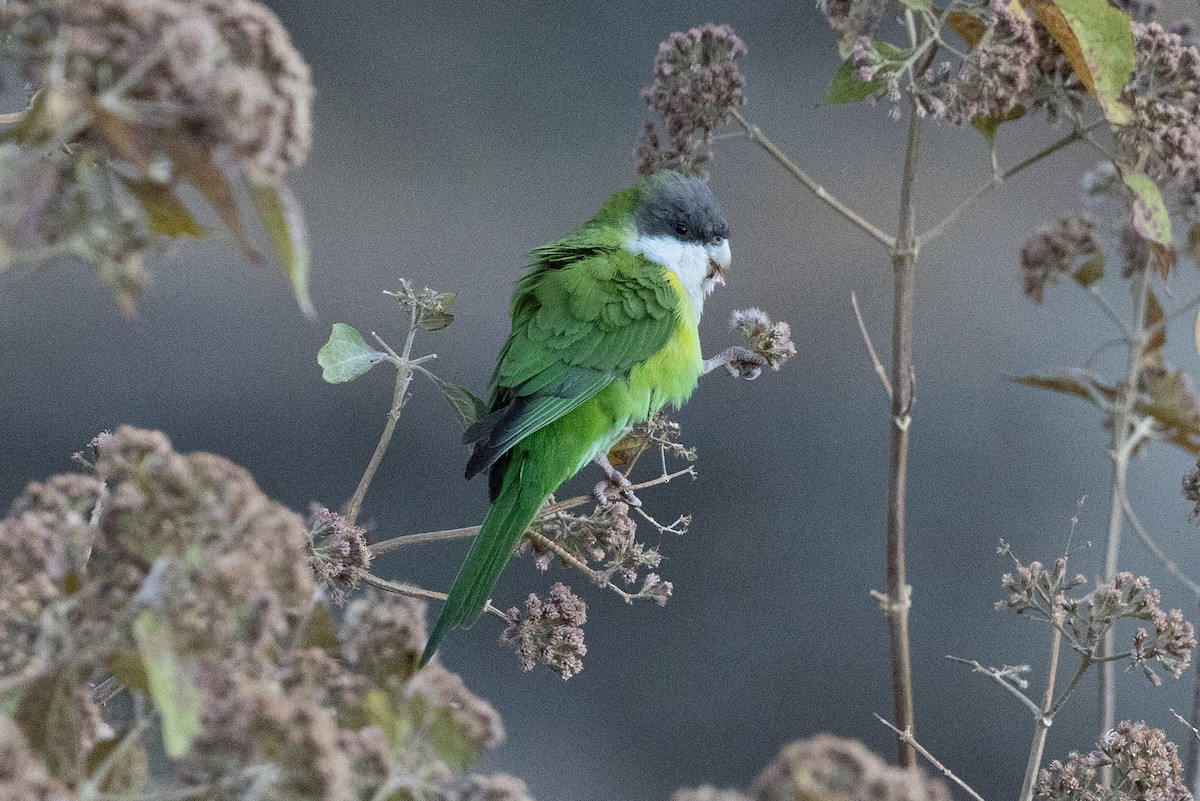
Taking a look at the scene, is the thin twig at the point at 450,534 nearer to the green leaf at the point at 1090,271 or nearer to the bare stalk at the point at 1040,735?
the bare stalk at the point at 1040,735

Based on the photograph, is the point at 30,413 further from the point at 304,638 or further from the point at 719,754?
the point at 304,638

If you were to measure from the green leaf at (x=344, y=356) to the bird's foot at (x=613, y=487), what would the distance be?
0.18 metres

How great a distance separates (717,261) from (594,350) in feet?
0.86

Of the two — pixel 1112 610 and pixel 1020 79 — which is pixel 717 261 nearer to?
pixel 1020 79

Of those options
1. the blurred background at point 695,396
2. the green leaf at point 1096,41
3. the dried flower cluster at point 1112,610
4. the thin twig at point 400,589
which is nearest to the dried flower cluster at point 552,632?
the thin twig at point 400,589

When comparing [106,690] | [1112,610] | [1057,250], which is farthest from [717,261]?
[106,690]

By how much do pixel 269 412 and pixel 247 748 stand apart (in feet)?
5.00

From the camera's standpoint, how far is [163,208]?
1.15 ft

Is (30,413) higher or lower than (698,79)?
lower

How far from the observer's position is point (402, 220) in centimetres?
185

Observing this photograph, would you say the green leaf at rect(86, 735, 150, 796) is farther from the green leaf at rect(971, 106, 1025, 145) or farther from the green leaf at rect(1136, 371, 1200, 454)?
the green leaf at rect(1136, 371, 1200, 454)

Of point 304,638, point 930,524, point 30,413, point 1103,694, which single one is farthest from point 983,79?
point 30,413

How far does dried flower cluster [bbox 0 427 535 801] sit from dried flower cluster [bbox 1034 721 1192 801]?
0.44 meters

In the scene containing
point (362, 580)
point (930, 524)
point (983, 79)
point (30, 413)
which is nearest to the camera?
point (362, 580)
